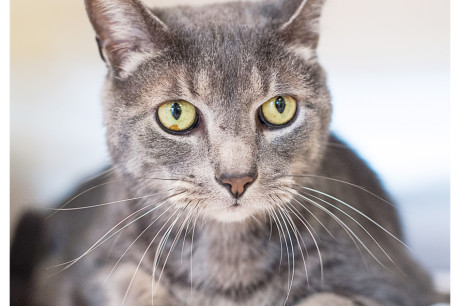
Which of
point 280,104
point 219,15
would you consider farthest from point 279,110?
point 219,15

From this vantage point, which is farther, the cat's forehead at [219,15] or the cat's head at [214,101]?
the cat's forehead at [219,15]

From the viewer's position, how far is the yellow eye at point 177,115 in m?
1.03

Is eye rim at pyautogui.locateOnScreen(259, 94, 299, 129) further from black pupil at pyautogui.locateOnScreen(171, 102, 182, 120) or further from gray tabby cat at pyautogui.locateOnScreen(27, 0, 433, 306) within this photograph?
black pupil at pyautogui.locateOnScreen(171, 102, 182, 120)

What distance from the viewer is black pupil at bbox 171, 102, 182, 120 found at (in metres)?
1.03

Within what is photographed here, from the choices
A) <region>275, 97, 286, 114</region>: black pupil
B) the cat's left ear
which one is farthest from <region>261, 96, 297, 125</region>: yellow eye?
the cat's left ear

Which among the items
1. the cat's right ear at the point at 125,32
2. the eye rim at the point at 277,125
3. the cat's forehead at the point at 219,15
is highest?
the cat's forehead at the point at 219,15

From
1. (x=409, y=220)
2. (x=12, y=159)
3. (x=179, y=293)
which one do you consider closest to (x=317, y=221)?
(x=409, y=220)

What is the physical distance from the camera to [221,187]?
96 centimetres

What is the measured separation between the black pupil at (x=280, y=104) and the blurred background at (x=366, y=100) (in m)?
0.14

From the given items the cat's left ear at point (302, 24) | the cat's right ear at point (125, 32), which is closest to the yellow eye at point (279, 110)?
the cat's left ear at point (302, 24)

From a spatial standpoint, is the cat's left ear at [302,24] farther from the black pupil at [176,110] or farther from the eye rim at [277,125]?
the black pupil at [176,110]

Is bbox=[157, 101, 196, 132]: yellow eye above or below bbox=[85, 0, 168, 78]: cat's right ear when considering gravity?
below

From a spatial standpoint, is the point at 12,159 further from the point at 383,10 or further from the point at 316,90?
the point at 383,10

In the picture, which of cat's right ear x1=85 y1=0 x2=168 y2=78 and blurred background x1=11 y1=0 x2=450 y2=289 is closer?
cat's right ear x1=85 y1=0 x2=168 y2=78
